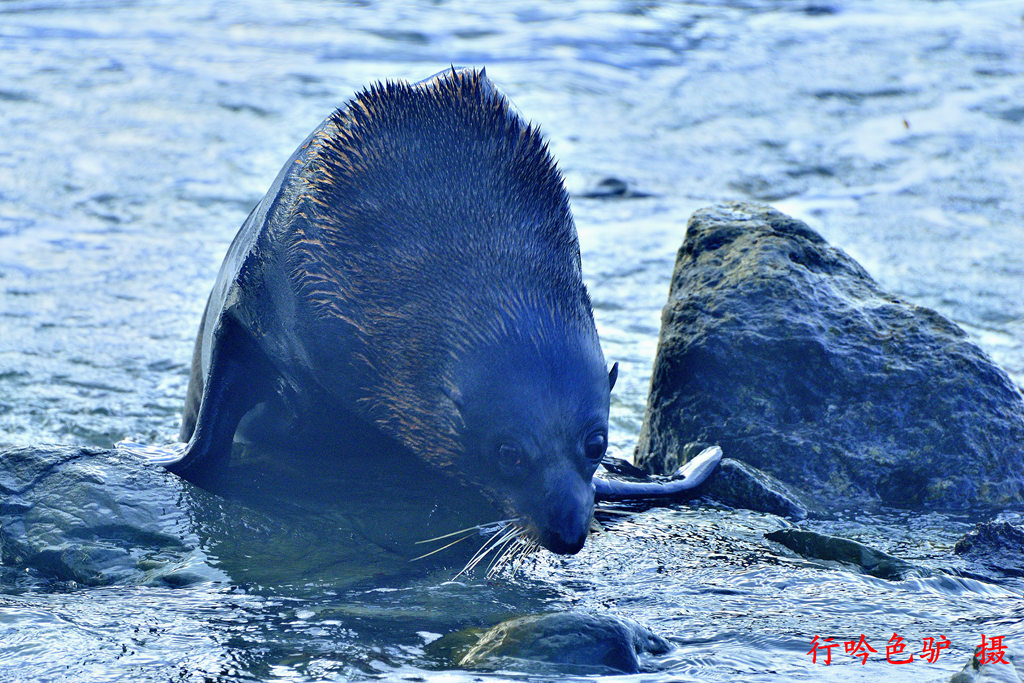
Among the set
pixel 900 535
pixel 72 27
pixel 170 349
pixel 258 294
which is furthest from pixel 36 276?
pixel 72 27

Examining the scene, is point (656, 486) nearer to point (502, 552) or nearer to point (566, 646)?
point (502, 552)

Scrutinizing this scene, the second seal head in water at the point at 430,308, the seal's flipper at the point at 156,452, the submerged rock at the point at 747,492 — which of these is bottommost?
the submerged rock at the point at 747,492

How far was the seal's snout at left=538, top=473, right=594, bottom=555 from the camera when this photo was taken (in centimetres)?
421

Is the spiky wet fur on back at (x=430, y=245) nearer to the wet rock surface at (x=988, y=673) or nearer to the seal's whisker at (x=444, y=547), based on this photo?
the seal's whisker at (x=444, y=547)

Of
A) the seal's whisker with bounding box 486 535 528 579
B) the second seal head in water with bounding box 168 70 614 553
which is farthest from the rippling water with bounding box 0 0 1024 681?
the second seal head in water with bounding box 168 70 614 553

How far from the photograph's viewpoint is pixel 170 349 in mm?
8734

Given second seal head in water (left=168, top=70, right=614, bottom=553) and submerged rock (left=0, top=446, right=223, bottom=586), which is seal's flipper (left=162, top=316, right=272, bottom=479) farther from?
submerged rock (left=0, top=446, right=223, bottom=586)

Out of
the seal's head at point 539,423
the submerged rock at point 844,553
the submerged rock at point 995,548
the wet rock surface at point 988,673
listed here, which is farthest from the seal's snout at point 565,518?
the submerged rock at point 995,548

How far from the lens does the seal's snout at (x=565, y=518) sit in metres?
4.21

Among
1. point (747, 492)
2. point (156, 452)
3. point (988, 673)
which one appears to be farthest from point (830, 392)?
point (156, 452)

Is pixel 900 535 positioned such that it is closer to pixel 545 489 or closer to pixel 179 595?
pixel 545 489

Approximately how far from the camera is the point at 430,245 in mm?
4680

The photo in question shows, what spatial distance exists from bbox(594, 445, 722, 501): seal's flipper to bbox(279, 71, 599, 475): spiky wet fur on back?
34.7 inches

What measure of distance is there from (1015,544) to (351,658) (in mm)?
2512
